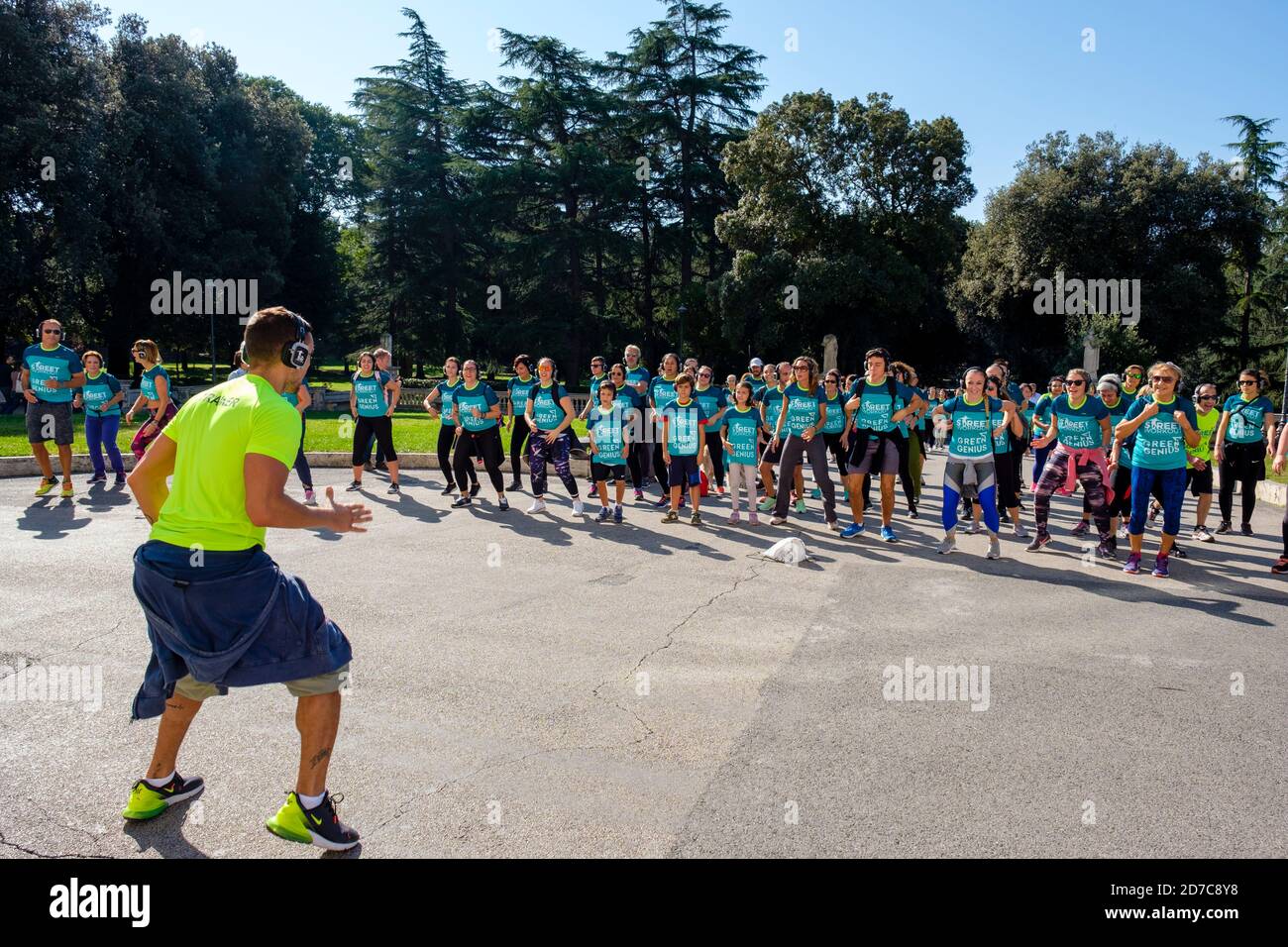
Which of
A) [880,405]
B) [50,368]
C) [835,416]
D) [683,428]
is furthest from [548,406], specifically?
[50,368]

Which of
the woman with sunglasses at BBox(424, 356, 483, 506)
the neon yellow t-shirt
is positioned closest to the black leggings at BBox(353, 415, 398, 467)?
the woman with sunglasses at BBox(424, 356, 483, 506)

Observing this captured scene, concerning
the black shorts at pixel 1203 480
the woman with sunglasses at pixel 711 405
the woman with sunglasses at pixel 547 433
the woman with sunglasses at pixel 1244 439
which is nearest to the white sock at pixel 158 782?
the woman with sunglasses at pixel 547 433

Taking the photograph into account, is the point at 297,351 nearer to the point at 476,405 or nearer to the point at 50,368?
the point at 476,405

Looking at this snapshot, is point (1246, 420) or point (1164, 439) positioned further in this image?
point (1246, 420)

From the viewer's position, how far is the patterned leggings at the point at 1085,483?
9258 mm

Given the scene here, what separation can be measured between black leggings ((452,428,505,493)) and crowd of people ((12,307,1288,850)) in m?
0.03

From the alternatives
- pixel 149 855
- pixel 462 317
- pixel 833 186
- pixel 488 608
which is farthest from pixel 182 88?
pixel 149 855

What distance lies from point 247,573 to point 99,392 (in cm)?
1108

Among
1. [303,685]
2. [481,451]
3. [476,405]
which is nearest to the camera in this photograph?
Answer: [303,685]

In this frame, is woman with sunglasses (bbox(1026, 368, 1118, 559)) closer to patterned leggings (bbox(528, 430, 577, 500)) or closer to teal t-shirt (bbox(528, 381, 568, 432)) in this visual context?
patterned leggings (bbox(528, 430, 577, 500))

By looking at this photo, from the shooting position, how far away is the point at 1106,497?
30.5 feet

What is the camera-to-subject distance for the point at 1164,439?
27.6 feet

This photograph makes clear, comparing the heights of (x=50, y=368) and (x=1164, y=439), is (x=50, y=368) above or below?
above

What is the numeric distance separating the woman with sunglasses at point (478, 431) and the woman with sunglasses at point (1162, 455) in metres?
7.37
